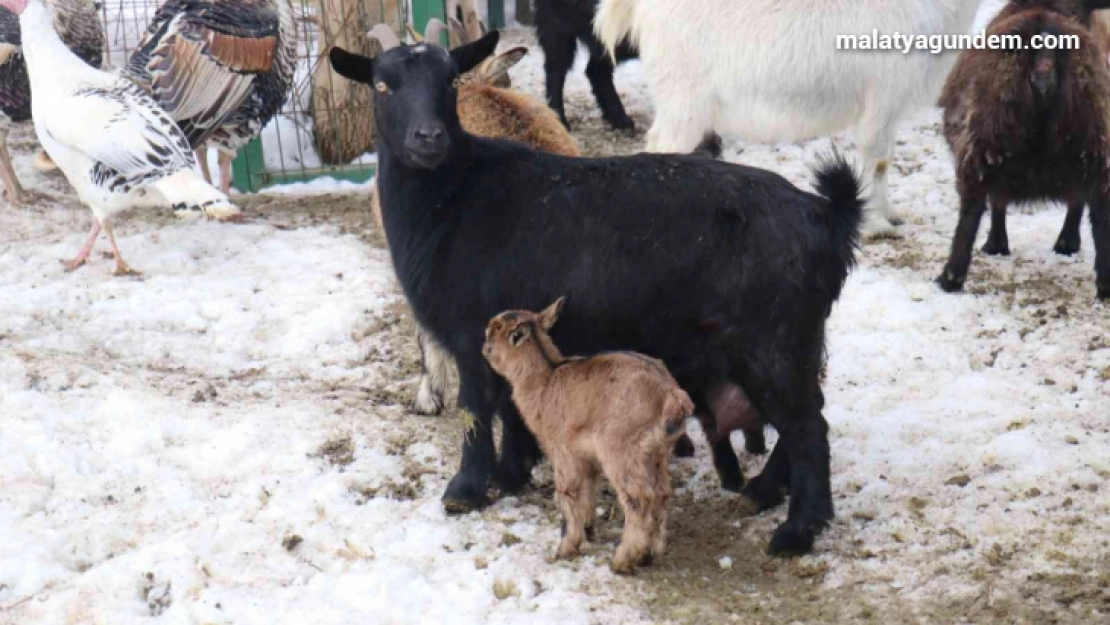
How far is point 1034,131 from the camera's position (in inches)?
223

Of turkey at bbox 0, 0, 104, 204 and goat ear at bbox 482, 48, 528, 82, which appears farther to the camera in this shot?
turkey at bbox 0, 0, 104, 204

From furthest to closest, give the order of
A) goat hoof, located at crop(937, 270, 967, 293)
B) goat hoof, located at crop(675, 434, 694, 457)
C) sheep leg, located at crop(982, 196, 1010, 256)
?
sheep leg, located at crop(982, 196, 1010, 256) < goat hoof, located at crop(937, 270, 967, 293) < goat hoof, located at crop(675, 434, 694, 457)

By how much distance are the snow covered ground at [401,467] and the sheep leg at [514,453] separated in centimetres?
9

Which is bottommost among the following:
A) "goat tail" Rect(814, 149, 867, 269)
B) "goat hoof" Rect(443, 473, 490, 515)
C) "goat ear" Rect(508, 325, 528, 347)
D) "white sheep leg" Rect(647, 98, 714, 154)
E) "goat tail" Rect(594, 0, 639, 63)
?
"goat hoof" Rect(443, 473, 490, 515)

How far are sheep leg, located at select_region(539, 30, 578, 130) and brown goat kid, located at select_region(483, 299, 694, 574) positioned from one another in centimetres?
532

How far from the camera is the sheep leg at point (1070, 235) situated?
21.2ft

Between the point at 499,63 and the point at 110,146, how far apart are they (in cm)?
216

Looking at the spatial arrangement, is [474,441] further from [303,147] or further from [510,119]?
[303,147]

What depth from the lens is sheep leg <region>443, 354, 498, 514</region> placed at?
4.23 meters

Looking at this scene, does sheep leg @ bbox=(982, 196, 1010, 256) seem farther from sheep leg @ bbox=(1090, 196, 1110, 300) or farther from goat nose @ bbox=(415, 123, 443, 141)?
goat nose @ bbox=(415, 123, 443, 141)

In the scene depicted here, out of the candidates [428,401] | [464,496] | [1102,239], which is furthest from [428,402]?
[1102,239]

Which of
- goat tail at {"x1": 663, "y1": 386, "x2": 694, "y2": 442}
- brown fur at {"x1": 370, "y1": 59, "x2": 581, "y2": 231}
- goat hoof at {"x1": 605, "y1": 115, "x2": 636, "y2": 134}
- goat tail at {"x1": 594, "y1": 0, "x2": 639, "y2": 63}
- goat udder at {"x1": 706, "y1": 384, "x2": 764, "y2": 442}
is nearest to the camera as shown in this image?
goat tail at {"x1": 663, "y1": 386, "x2": 694, "y2": 442}

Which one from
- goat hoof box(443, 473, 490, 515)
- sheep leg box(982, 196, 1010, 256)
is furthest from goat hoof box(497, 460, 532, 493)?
sheep leg box(982, 196, 1010, 256)

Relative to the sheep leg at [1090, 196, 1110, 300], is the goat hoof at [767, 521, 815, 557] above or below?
below
